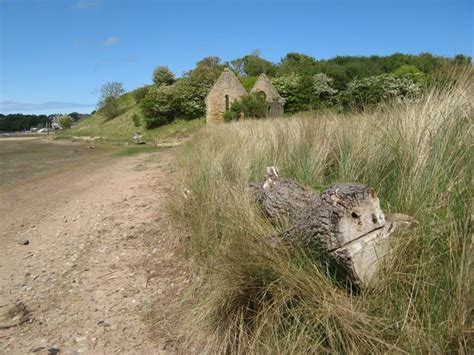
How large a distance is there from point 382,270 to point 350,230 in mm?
275

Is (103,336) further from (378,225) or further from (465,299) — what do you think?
(465,299)

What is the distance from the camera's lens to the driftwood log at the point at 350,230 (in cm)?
219

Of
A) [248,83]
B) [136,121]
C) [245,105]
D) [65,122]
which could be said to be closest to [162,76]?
[136,121]

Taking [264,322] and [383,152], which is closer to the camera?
[264,322]

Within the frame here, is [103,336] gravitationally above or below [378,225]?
below

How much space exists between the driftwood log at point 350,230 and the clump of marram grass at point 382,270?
88 millimetres

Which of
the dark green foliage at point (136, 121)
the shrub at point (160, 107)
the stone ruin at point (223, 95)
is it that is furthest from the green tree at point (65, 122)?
the stone ruin at point (223, 95)

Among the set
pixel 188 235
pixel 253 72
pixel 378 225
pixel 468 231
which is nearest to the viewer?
pixel 468 231

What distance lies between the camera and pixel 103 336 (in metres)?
3.12

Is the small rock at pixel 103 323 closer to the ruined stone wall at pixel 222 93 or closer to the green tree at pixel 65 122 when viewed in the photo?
the ruined stone wall at pixel 222 93

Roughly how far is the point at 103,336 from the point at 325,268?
1923 mm

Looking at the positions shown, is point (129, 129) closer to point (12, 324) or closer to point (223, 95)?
point (223, 95)

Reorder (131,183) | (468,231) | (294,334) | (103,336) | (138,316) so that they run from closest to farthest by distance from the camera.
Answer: (468,231) → (294,334) → (103,336) → (138,316) → (131,183)

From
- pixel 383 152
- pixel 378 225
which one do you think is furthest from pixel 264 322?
pixel 383 152
